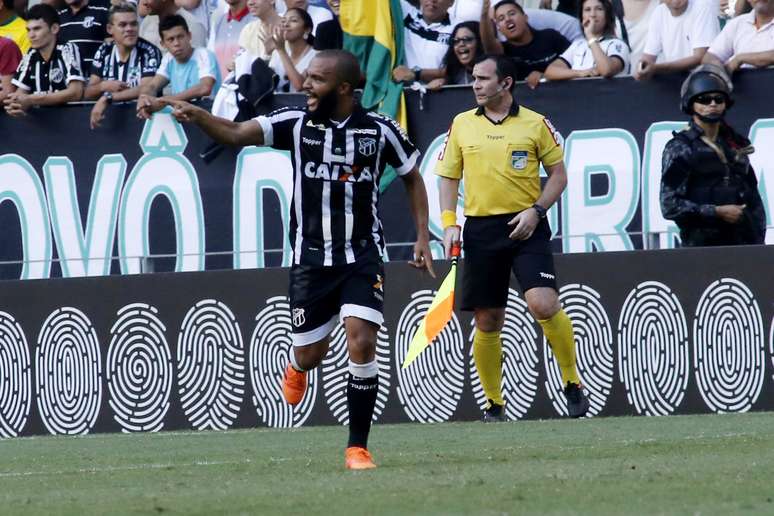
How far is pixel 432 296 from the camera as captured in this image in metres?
13.4

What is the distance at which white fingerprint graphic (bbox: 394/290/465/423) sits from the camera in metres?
13.4

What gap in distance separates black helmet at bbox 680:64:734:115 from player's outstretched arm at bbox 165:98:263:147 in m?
4.74

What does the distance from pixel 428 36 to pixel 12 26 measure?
4978mm

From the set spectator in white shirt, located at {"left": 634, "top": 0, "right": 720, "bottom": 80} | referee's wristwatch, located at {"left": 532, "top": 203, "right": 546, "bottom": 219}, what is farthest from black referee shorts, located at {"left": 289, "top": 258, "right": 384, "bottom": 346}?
spectator in white shirt, located at {"left": 634, "top": 0, "right": 720, "bottom": 80}

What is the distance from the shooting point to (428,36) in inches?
574

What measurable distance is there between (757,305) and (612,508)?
6.56m

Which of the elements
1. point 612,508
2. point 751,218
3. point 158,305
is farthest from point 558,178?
point 612,508

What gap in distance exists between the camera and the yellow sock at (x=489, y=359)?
11883 millimetres

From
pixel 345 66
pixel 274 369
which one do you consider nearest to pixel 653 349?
pixel 274 369

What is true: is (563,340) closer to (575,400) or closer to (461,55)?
(575,400)

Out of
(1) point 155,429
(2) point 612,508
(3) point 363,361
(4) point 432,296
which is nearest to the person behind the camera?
(2) point 612,508

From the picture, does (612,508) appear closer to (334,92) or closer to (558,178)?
(334,92)

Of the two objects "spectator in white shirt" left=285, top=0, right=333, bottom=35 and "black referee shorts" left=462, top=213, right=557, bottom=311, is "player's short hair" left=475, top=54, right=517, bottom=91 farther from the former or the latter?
"spectator in white shirt" left=285, top=0, right=333, bottom=35

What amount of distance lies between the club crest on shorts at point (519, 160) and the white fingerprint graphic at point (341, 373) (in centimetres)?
254
